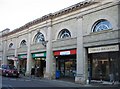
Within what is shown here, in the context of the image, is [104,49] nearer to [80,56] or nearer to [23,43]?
[80,56]

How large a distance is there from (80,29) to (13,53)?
21.5 metres

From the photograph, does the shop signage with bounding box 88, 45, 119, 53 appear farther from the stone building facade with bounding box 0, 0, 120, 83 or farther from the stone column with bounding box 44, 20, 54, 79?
the stone column with bounding box 44, 20, 54, 79

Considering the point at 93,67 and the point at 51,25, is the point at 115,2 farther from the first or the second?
the point at 51,25

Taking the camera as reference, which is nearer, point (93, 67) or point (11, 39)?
point (93, 67)

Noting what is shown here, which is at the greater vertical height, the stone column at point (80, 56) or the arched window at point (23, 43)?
the arched window at point (23, 43)

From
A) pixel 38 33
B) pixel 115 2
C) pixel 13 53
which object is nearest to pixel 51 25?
pixel 38 33

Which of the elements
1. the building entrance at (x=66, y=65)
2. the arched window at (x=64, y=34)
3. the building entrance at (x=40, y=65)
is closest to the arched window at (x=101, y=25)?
the arched window at (x=64, y=34)

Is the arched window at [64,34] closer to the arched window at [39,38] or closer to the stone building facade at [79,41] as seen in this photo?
the stone building facade at [79,41]

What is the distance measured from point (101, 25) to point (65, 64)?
9.98m

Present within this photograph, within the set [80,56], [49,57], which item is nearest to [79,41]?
[80,56]

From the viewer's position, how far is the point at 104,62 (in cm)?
2491

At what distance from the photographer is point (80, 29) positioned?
25.8m

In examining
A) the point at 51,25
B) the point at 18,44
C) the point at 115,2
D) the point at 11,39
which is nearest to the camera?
the point at 115,2

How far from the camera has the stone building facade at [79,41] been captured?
22.8 m
